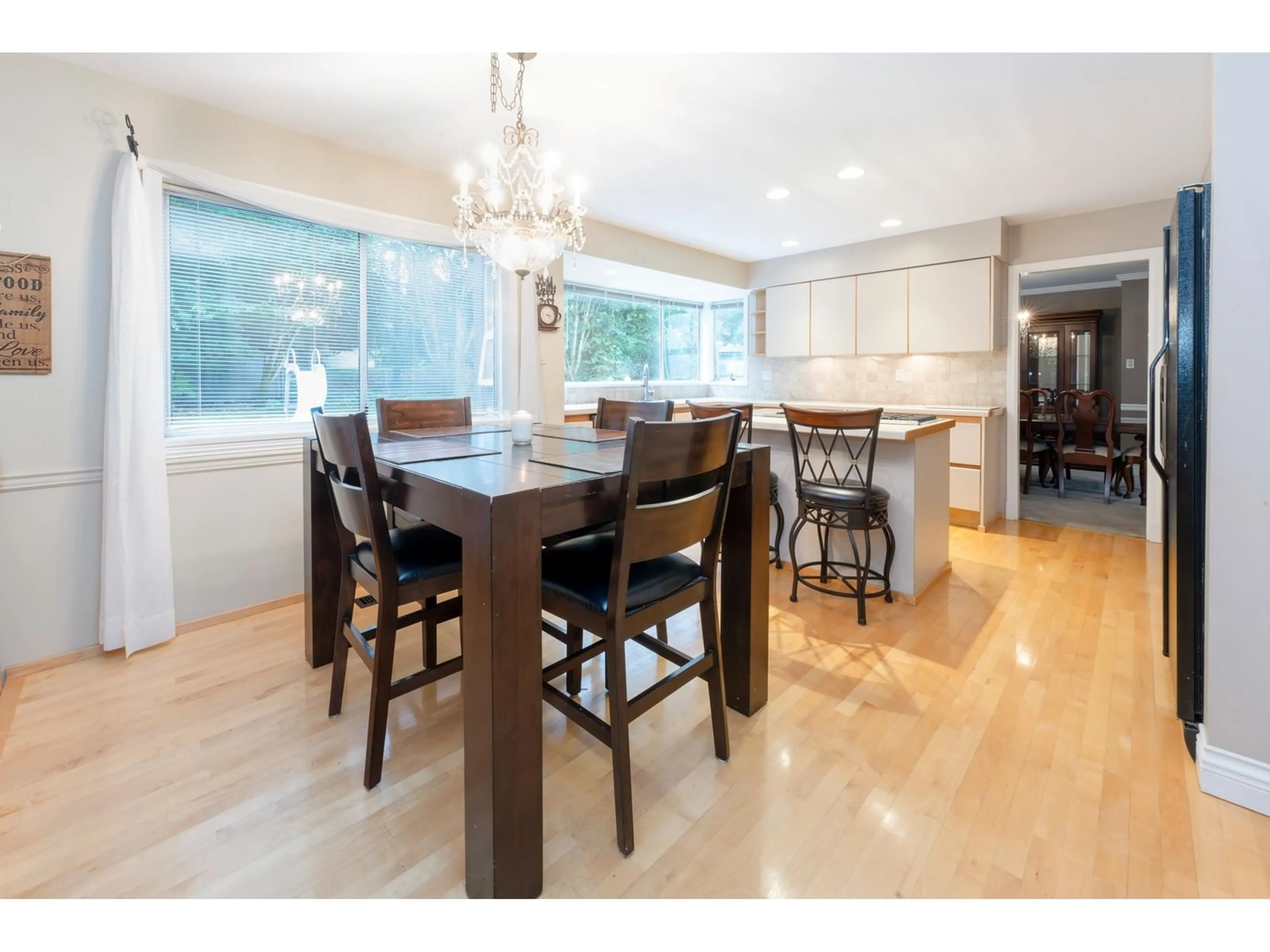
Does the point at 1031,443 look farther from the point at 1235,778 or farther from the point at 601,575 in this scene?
the point at 601,575

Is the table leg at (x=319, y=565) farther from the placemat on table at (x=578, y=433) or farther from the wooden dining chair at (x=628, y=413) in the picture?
the wooden dining chair at (x=628, y=413)

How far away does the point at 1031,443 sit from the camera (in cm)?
521

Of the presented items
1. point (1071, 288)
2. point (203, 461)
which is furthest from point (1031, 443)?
point (203, 461)

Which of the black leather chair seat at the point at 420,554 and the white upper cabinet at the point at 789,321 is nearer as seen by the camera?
the black leather chair seat at the point at 420,554

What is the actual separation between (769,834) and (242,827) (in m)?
1.27

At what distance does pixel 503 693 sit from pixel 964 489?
426 centimetres

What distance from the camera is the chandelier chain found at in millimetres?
2150

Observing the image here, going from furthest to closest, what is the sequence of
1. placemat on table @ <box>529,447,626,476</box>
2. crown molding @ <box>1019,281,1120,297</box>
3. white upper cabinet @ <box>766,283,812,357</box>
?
crown molding @ <box>1019,281,1120,297</box> → white upper cabinet @ <box>766,283,812,357</box> → placemat on table @ <box>529,447,626,476</box>

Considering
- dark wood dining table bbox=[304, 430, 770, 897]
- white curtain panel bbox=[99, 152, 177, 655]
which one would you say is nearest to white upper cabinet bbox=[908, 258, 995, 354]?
dark wood dining table bbox=[304, 430, 770, 897]

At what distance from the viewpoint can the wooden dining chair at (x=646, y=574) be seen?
1294mm

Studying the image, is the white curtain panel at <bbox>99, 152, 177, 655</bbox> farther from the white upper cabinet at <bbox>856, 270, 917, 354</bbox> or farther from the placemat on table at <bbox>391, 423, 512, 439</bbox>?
the white upper cabinet at <bbox>856, 270, 917, 354</bbox>

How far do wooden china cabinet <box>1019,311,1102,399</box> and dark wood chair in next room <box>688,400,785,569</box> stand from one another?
20.6ft

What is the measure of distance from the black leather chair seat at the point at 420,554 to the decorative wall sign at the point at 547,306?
228cm

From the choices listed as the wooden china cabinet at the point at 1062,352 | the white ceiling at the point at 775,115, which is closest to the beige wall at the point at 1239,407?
the white ceiling at the point at 775,115
